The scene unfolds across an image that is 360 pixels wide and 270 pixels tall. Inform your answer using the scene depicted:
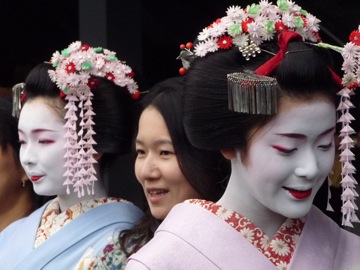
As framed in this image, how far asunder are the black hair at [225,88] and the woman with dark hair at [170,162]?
50 cm

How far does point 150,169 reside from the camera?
3.20m

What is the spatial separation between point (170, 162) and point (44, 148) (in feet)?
1.61

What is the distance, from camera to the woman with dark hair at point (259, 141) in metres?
2.56

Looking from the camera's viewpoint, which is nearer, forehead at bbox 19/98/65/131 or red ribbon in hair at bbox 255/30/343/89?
red ribbon in hair at bbox 255/30/343/89

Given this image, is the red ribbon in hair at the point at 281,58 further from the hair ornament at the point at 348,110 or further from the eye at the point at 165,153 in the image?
the eye at the point at 165,153

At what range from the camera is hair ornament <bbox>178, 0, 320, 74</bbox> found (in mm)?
2654

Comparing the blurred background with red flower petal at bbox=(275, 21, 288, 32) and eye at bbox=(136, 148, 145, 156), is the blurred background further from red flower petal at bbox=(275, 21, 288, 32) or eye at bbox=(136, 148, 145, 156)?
red flower petal at bbox=(275, 21, 288, 32)

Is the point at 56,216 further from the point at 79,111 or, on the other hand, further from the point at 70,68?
the point at 70,68

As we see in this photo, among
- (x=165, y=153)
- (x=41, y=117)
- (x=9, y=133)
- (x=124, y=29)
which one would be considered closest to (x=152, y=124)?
(x=165, y=153)

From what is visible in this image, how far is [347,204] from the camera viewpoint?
2.68m

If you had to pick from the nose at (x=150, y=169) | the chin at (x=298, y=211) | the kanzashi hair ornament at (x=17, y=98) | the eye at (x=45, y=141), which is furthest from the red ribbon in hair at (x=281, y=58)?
the kanzashi hair ornament at (x=17, y=98)

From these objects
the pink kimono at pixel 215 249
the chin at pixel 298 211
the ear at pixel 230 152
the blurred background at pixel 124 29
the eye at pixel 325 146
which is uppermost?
the blurred background at pixel 124 29

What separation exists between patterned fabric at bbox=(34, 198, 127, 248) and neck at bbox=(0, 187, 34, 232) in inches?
18.4

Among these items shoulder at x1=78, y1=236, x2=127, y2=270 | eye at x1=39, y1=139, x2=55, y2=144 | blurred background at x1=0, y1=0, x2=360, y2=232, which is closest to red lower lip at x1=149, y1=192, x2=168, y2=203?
shoulder at x1=78, y1=236, x2=127, y2=270
